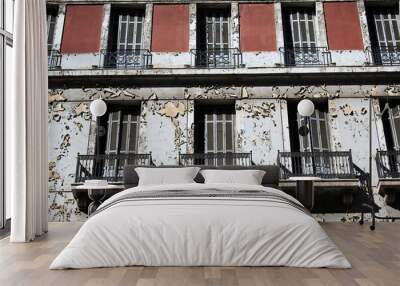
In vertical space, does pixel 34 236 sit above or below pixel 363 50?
below

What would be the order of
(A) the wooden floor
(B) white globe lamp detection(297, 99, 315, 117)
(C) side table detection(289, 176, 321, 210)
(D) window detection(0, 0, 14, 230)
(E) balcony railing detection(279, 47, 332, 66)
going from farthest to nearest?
(E) balcony railing detection(279, 47, 332, 66)
(B) white globe lamp detection(297, 99, 315, 117)
(C) side table detection(289, 176, 321, 210)
(D) window detection(0, 0, 14, 230)
(A) the wooden floor

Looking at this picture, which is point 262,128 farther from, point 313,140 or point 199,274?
point 199,274

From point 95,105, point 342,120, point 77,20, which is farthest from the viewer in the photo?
point 77,20

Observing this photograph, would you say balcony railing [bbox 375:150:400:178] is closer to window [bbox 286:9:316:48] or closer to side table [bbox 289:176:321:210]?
side table [bbox 289:176:321:210]

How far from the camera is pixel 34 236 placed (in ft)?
14.1

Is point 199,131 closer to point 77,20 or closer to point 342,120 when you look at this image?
point 342,120

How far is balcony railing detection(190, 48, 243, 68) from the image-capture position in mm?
6574

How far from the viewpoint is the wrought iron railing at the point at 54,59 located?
21.3 ft

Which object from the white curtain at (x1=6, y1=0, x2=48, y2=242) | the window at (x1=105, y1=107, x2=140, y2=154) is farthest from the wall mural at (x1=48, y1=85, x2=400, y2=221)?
the white curtain at (x1=6, y1=0, x2=48, y2=242)

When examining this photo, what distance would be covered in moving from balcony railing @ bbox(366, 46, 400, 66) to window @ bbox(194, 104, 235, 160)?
2547 millimetres

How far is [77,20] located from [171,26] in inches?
66.2

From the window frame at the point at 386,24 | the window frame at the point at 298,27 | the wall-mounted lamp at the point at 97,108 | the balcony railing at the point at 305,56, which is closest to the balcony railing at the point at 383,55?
the window frame at the point at 386,24

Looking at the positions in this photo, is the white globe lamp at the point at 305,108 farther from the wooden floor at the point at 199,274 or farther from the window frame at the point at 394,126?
the wooden floor at the point at 199,274

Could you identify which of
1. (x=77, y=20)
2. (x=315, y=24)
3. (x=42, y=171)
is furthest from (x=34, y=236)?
(x=315, y=24)
